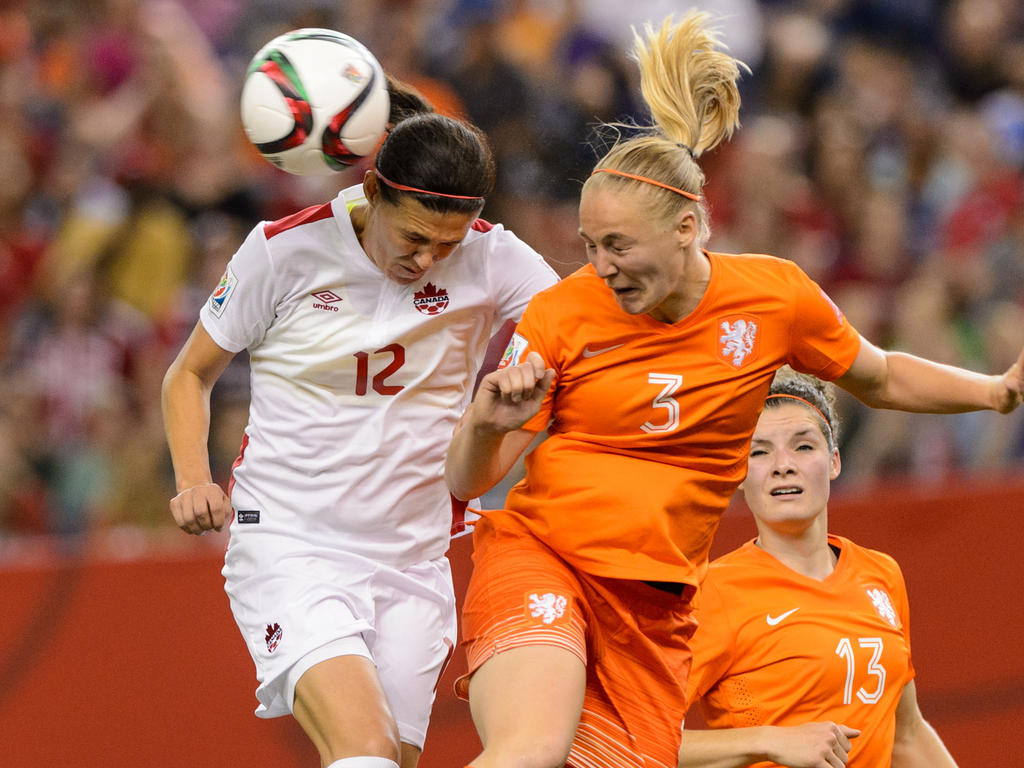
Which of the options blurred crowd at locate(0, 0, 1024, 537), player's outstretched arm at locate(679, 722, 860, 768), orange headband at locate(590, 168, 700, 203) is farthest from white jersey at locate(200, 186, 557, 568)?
blurred crowd at locate(0, 0, 1024, 537)

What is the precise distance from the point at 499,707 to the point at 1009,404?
1.46 meters

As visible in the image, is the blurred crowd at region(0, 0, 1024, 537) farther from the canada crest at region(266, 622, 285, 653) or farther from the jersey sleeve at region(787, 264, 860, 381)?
the canada crest at region(266, 622, 285, 653)

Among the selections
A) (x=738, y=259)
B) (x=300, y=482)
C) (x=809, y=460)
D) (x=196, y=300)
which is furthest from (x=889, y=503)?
(x=196, y=300)

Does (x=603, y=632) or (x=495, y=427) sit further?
(x=603, y=632)

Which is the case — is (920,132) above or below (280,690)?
above

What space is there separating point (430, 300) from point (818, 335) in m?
0.99

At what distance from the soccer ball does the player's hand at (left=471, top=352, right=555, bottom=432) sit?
85 centimetres

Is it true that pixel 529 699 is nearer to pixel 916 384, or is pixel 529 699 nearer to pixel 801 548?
pixel 801 548

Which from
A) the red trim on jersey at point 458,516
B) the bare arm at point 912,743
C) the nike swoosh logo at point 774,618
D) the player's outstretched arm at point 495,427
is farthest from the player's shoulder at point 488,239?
the bare arm at point 912,743

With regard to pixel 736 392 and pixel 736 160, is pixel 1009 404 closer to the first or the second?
pixel 736 392

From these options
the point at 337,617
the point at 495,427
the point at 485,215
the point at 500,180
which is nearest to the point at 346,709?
the point at 337,617

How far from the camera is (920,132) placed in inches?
323

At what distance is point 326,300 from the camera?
369 cm

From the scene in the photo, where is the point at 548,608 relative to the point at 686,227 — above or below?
below
